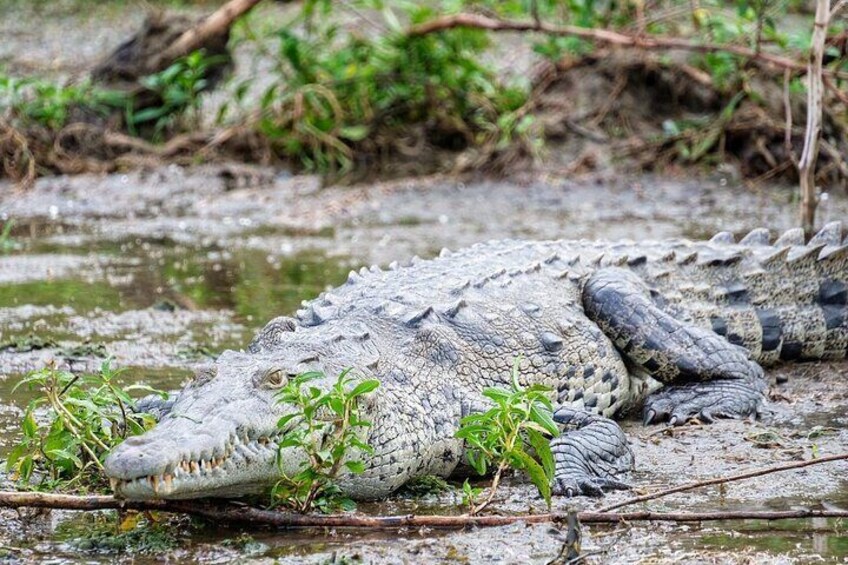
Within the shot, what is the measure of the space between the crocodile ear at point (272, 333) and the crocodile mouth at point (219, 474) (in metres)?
0.82

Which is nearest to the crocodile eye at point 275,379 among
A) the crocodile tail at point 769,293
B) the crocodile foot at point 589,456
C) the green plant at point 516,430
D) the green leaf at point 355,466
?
the green leaf at point 355,466

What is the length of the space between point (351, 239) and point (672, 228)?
2.47m

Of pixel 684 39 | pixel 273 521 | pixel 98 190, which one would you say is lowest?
pixel 98 190

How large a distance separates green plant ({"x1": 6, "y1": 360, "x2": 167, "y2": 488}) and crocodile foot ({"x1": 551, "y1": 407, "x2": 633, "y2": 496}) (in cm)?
142

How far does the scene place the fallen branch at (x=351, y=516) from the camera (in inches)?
148

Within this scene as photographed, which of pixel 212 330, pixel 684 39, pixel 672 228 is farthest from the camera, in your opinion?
pixel 684 39

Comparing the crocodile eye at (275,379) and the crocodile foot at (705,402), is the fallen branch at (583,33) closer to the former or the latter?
the crocodile foot at (705,402)

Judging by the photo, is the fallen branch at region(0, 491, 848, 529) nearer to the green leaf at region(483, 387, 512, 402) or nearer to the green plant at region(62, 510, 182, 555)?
the green plant at region(62, 510, 182, 555)

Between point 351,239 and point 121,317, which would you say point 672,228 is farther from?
point 121,317

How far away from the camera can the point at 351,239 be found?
31.9 feet

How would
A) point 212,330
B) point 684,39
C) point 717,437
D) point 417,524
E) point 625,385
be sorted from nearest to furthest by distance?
1. point 417,524
2. point 717,437
3. point 625,385
4. point 212,330
5. point 684,39

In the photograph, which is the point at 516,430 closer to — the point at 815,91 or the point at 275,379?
the point at 275,379

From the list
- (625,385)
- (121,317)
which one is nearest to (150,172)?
(121,317)

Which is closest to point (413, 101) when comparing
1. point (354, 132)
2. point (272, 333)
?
point (354, 132)
